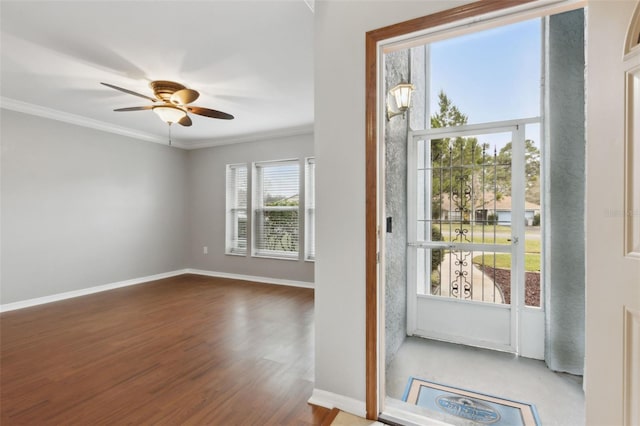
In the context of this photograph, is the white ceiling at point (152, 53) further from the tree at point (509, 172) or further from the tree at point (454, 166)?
the tree at point (509, 172)

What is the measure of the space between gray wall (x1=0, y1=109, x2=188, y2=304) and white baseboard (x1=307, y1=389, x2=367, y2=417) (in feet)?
14.2

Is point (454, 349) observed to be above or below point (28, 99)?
below

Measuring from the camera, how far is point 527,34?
8.65 ft

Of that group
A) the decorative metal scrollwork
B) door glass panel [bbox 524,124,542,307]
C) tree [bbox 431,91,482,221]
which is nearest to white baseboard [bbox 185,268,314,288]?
the decorative metal scrollwork

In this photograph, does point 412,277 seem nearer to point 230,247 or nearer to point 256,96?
point 256,96

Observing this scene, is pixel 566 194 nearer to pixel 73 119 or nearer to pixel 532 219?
pixel 532 219

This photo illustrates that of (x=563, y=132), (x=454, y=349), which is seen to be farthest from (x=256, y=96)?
(x=454, y=349)

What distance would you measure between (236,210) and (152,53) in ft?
11.2

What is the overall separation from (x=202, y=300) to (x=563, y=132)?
4482mm

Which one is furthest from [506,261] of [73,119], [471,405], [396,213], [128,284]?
[73,119]

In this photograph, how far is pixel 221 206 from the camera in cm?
566

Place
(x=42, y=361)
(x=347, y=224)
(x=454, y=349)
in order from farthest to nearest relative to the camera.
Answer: (x=454, y=349) < (x=42, y=361) < (x=347, y=224)

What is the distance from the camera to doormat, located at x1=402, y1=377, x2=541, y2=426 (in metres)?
1.72

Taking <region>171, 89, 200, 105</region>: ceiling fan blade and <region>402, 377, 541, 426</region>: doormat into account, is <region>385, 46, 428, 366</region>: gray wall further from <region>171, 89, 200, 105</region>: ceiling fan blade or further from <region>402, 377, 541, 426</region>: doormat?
<region>171, 89, 200, 105</region>: ceiling fan blade
